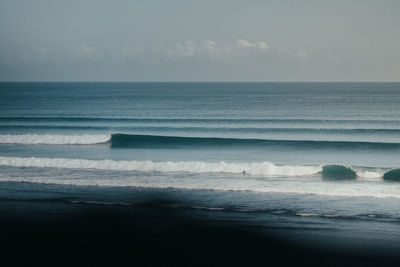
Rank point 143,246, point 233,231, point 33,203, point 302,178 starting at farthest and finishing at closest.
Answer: point 302,178, point 33,203, point 233,231, point 143,246

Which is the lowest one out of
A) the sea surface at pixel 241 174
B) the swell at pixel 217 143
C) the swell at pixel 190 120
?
the sea surface at pixel 241 174

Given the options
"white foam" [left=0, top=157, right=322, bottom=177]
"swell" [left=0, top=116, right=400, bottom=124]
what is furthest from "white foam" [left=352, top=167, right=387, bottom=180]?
"swell" [left=0, top=116, right=400, bottom=124]

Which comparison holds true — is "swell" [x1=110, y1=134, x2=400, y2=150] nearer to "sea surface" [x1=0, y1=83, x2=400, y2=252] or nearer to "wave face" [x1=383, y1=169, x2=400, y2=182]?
"sea surface" [x1=0, y1=83, x2=400, y2=252]

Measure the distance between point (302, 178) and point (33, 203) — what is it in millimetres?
9800

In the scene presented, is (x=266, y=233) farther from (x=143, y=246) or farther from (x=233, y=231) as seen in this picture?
(x=143, y=246)

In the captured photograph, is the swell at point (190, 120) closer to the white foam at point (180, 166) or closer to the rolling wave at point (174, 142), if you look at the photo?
the rolling wave at point (174, 142)

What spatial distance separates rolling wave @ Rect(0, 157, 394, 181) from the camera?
1794 centimetres

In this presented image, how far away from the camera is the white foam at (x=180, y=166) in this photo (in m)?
18.5

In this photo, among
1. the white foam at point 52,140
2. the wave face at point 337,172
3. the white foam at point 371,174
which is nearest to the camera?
the white foam at point 371,174

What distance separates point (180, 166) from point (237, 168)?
94.5 inches

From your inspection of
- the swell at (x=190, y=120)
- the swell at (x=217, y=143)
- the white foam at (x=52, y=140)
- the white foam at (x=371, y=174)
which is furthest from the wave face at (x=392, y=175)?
the swell at (x=190, y=120)

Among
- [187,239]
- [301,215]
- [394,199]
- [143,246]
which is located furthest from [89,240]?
[394,199]

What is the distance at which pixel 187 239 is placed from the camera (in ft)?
35.9

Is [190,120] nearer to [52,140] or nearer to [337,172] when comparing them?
[52,140]
